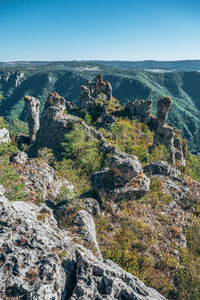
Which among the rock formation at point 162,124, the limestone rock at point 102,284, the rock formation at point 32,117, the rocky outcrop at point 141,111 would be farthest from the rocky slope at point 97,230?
the rocky outcrop at point 141,111

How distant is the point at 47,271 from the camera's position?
462 cm

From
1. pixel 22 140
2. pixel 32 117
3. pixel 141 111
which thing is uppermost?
pixel 32 117

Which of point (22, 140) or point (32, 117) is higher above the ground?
point (32, 117)

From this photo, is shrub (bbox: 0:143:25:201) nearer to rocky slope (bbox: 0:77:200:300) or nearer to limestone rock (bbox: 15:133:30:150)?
rocky slope (bbox: 0:77:200:300)

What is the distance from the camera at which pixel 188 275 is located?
7211 mm

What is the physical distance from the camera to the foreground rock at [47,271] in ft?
14.1

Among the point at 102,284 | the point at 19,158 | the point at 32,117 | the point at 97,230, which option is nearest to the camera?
the point at 102,284

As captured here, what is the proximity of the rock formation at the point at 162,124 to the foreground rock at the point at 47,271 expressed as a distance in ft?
86.3

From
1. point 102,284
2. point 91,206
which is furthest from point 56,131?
point 102,284

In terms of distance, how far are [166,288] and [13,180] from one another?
8.47 meters

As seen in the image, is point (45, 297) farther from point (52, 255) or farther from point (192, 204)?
point (192, 204)

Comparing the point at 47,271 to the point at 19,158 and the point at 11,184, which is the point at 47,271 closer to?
the point at 11,184

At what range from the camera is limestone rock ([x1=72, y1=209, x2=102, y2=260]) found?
7.12 m

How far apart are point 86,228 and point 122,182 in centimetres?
420
